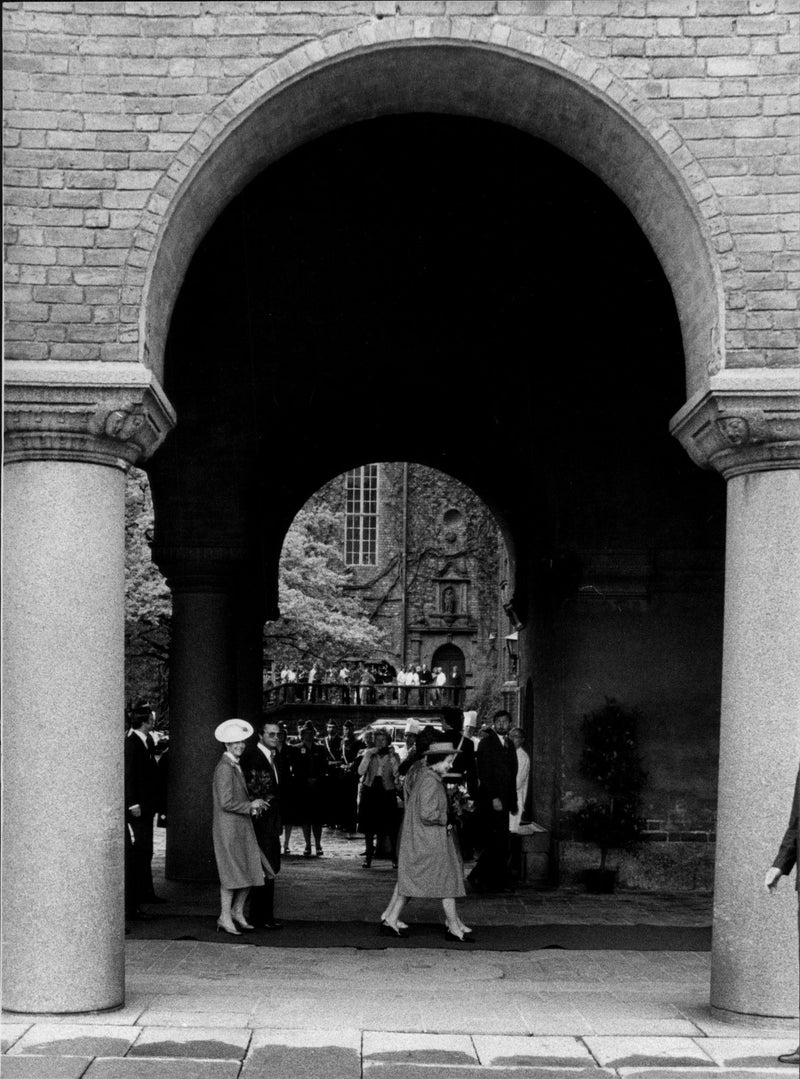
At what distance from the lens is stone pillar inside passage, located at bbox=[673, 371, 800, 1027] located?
777cm

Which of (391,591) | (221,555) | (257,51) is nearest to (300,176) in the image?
(221,555)

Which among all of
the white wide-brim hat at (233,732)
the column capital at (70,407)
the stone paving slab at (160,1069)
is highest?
the column capital at (70,407)

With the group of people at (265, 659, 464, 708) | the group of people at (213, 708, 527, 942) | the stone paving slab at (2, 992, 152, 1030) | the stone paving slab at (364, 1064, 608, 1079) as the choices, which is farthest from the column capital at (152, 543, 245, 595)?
the group of people at (265, 659, 464, 708)

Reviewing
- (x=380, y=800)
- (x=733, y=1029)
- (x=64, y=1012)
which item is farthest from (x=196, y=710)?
(x=733, y=1029)

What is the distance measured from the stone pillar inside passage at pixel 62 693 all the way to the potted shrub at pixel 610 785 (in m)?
7.72

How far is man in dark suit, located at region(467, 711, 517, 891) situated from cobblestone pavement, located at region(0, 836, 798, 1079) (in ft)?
13.6

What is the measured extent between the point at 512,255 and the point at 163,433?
270 inches

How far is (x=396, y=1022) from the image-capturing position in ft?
25.7

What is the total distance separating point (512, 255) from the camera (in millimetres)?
14523

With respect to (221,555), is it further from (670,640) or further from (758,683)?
(758,683)

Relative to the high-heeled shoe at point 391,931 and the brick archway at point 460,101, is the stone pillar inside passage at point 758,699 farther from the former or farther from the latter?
the high-heeled shoe at point 391,931

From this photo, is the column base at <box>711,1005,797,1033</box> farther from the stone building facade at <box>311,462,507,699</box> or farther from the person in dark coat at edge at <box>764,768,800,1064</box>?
the stone building facade at <box>311,462,507,699</box>

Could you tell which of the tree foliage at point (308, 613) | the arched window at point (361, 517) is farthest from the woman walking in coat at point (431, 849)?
the arched window at point (361, 517)

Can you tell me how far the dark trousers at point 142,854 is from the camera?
12586mm
